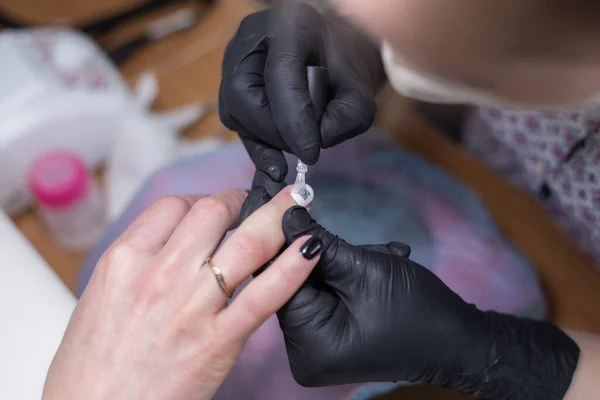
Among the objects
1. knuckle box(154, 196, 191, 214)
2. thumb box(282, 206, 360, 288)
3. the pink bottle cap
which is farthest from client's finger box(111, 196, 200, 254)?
the pink bottle cap

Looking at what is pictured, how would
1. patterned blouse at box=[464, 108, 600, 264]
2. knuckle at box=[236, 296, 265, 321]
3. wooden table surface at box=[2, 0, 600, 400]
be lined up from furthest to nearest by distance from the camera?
wooden table surface at box=[2, 0, 600, 400] → patterned blouse at box=[464, 108, 600, 264] → knuckle at box=[236, 296, 265, 321]

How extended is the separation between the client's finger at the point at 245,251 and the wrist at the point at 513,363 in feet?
0.67

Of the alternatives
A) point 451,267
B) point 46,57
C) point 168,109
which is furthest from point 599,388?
point 46,57

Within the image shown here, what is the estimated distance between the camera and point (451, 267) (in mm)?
708

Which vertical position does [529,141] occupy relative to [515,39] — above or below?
below

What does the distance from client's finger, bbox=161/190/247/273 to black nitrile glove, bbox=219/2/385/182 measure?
0.07 metres

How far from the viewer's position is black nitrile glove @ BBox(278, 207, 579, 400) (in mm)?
485

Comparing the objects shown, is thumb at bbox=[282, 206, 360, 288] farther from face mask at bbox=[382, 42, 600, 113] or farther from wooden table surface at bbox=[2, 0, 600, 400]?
wooden table surface at bbox=[2, 0, 600, 400]

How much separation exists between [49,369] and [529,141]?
2.01 ft

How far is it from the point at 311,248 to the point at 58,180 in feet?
1.70

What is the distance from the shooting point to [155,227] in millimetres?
500

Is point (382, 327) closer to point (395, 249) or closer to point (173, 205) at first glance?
point (395, 249)

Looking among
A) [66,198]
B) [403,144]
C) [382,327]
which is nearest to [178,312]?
[382,327]

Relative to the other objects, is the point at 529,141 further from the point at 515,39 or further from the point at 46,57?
the point at 46,57
